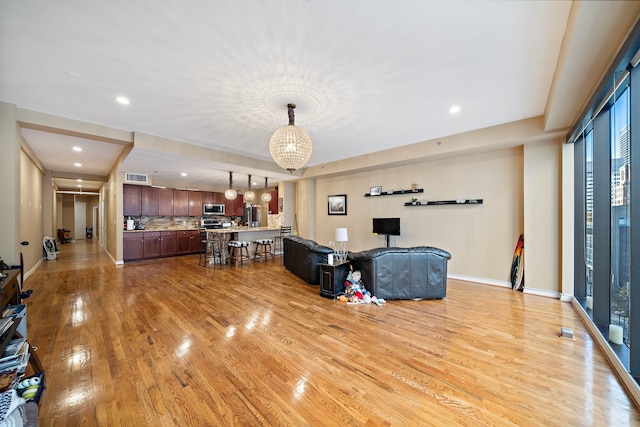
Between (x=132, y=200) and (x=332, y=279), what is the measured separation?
7.29 metres

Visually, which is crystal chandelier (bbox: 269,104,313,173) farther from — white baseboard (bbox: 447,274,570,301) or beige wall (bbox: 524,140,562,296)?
white baseboard (bbox: 447,274,570,301)

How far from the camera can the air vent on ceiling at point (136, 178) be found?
23.1ft

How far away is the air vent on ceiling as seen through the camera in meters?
7.03

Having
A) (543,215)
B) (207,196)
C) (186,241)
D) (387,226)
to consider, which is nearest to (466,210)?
(543,215)

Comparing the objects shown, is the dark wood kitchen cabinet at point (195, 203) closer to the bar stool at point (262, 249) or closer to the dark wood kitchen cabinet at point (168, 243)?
the dark wood kitchen cabinet at point (168, 243)

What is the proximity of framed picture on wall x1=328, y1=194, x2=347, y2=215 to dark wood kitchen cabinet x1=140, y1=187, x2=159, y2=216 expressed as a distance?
584cm

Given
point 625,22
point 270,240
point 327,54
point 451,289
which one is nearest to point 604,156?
point 625,22

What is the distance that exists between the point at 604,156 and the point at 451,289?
274cm

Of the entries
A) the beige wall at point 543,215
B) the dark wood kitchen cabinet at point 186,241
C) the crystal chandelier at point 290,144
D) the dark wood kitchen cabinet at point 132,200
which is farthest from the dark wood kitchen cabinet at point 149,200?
the beige wall at point 543,215

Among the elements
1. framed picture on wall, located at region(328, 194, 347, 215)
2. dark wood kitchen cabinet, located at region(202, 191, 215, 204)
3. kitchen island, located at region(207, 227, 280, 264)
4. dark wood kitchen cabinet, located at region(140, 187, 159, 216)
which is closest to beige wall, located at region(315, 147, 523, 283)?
framed picture on wall, located at region(328, 194, 347, 215)

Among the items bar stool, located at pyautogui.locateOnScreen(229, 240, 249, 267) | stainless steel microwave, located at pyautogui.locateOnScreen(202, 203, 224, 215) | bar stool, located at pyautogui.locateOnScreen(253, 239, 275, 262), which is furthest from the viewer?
stainless steel microwave, located at pyautogui.locateOnScreen(202, 203, 224, 215)

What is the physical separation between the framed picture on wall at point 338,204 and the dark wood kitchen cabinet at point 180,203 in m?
5.34

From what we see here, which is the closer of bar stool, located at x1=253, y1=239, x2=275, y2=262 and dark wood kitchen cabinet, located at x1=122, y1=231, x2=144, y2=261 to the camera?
dark wood kitchen cabinet, located at x1=122, y1=231, x2=144, y2=261

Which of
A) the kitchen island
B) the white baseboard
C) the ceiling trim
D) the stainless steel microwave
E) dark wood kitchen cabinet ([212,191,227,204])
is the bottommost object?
the white baseboard
